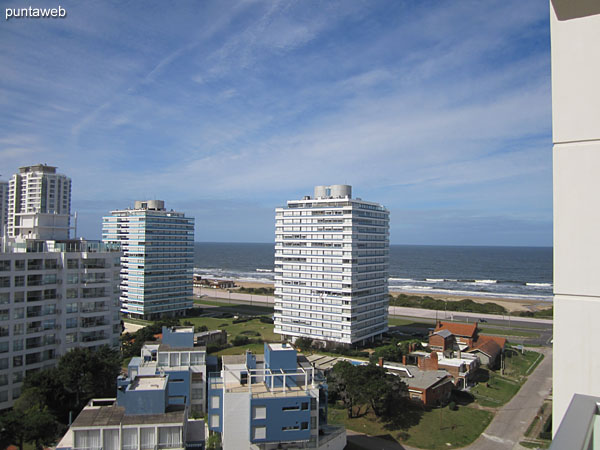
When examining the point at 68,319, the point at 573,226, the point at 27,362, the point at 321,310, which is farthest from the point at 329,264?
the point at 573,226

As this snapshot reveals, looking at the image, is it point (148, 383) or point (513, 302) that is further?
point (513, 302)

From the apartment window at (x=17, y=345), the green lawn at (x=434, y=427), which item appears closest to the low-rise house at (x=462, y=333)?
the green lawn at (x=434, y=427)

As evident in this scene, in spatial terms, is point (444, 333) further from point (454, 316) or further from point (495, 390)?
point (454, 316)

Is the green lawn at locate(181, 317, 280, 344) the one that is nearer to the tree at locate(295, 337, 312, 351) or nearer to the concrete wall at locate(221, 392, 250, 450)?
the tree at locate(295, 337, 312, 351)

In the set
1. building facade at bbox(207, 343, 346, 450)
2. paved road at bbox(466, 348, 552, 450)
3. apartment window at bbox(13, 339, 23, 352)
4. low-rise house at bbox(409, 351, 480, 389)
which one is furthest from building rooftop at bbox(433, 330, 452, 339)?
apartment window at bbox(13, 339, 23, 352)

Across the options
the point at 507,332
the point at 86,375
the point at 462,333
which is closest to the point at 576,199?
the point at 86,375

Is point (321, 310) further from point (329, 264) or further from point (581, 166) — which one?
point (581, 166)
